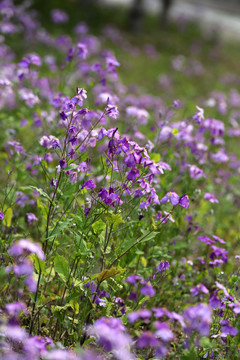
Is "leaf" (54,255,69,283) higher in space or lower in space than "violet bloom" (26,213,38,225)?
lower

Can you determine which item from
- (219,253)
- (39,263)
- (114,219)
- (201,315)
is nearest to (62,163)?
(114,219)

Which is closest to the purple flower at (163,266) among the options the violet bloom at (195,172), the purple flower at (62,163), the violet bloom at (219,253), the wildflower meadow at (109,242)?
the wildflower meadow at (109,242)

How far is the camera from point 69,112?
2.53 meters

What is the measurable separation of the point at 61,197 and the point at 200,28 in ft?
57.1

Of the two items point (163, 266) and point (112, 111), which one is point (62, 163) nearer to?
point (112, 111)

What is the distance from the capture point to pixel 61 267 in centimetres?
246

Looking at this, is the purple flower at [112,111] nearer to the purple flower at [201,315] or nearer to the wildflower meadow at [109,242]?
the wildflower meadow at [109,242]

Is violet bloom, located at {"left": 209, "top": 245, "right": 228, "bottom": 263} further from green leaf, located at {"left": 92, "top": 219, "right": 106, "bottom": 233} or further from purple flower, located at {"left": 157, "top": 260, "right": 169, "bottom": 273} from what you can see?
green leaf, located at {"left": 92, "top": 219, "right": 106, "bottom": 233}

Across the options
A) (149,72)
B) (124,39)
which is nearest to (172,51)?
(124,39)

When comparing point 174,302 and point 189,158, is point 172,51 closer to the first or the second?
point 189,158

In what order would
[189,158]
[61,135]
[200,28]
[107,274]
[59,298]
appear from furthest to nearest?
[200,28] < [189,158] < [61,135] < [59,298] < [107,274]

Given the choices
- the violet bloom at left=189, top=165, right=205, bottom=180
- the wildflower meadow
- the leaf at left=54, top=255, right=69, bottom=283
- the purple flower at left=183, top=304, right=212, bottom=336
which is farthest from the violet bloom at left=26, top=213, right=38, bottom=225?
the purple flower at left=183, top=304, right=212, bottom=336

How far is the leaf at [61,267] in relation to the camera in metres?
2.45

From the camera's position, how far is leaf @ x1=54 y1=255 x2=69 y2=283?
245cm
